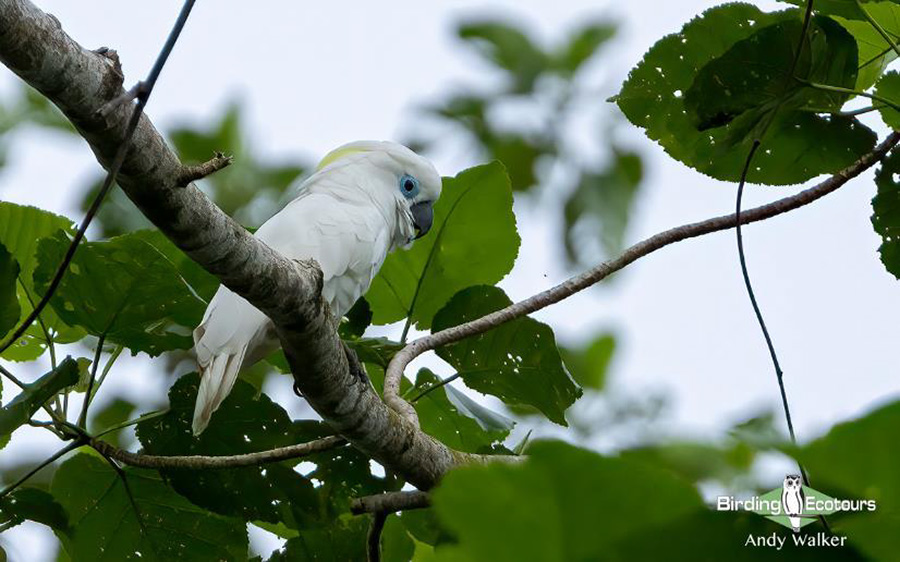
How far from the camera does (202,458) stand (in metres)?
1.64

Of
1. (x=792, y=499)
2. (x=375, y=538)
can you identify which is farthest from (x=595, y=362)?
(x=792, y=499)

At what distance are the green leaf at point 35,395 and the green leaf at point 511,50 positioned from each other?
2.25 metres

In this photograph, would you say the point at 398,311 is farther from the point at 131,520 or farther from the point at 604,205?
the point at 604,205

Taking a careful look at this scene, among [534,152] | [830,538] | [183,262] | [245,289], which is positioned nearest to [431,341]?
[183,262]

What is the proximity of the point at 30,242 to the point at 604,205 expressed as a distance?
2.23 m

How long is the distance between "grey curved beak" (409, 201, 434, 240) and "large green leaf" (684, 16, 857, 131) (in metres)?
1.06

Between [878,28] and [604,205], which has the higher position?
[604,205]

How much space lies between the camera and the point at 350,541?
179 cm

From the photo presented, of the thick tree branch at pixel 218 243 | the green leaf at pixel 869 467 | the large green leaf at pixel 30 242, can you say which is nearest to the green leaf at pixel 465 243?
the thick tree branch at pixel 218 243

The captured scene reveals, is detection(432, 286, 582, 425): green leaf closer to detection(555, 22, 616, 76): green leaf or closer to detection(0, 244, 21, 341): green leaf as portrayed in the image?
detection(0, 244, 21, 341): green leaf

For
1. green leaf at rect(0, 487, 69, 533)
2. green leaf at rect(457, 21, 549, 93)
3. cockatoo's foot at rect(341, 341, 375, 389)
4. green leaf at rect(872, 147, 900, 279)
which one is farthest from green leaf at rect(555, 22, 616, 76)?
green leaf at rect(0, 487, 69, 533)

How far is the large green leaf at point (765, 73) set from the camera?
1.41 m

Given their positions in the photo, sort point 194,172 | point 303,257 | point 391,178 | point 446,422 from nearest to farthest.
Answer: point 194,172 < point 446,422 < point 303,257 < point 391,178

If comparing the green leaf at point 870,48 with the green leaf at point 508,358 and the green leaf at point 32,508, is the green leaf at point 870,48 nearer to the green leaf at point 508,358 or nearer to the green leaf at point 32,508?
the green leaf at point 508,358
